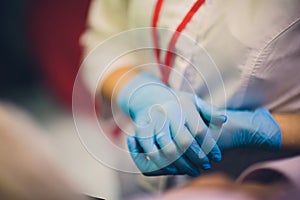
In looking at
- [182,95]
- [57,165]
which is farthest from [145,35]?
[57,165]

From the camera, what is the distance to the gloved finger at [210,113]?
551 mm

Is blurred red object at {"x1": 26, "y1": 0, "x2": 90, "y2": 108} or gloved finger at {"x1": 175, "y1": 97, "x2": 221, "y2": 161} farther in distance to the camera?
blurred red object at {"x1": 26, "y1": 0, "x2": 90, "y2": 108}

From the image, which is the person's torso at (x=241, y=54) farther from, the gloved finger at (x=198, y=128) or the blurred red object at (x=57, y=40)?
the blurred red object at (x=57, y=40)

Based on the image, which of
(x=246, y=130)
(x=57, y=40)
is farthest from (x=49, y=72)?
(x=246, y=130)

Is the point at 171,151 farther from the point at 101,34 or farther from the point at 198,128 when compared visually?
the point at 101,34

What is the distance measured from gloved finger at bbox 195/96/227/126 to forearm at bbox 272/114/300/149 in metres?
0.07

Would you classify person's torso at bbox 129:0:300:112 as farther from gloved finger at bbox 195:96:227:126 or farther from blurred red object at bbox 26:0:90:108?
blurred red object at bbox 26:0:90:108

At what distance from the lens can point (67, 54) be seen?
2.26ft

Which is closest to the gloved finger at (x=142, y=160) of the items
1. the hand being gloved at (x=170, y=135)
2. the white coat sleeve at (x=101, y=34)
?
the hand being gloved at (x=170, y=135)

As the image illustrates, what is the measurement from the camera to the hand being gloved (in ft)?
1.81

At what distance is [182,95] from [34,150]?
0.69ft

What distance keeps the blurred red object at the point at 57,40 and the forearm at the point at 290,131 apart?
11.8 inches

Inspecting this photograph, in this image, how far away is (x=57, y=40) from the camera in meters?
0.69

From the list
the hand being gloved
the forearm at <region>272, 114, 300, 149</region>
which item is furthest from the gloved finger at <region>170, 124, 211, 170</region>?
the forearm at <region>272, 114, 300, 149</region>
